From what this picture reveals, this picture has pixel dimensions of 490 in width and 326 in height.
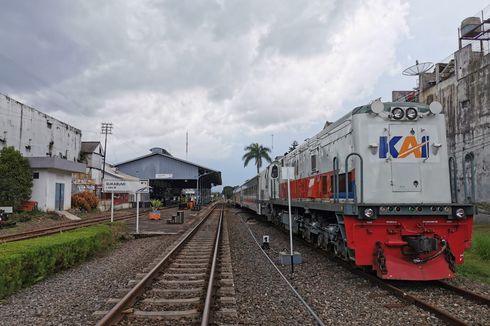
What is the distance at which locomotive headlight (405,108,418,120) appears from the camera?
8.38m

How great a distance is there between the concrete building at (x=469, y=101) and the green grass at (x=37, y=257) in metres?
20.1

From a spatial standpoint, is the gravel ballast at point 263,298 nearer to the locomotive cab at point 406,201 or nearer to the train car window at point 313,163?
the locomotive cab at point 406,201

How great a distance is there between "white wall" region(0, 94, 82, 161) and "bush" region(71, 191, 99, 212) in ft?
18.1

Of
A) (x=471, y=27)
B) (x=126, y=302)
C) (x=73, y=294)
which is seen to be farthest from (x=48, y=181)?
(x=471, y=27)

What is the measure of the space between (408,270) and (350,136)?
3077mm

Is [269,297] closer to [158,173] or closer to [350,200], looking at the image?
[350,200]

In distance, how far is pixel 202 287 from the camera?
24.2 ft

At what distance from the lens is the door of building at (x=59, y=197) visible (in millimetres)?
30212

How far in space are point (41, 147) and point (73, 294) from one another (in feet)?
111

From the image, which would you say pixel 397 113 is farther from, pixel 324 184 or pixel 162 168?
pixel 162 168

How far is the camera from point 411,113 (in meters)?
8.42

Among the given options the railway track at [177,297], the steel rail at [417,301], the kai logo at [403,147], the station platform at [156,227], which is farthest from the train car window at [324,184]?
the station platform at [156,227]

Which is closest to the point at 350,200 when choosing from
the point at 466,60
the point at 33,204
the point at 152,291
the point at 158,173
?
the point at 152,291

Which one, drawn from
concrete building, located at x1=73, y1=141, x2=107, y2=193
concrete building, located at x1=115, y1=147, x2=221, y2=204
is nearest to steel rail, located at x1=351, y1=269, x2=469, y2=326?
concrete building, located at x1=73, y1=141, x2=107, y2=193
